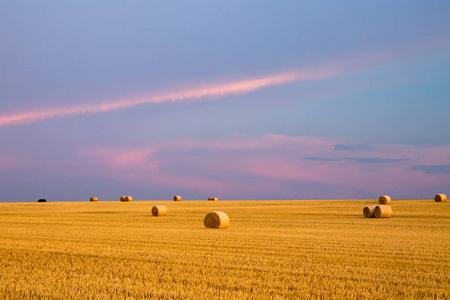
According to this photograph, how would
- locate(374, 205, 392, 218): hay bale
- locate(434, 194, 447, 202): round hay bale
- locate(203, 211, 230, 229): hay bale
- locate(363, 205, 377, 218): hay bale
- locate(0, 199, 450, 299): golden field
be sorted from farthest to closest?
locate(434, 194, 447, 202): round hay bale, locate(363, 205, 377, 218): hay bale, locate(374, 205, 392, 218): hay bale, locate(203, 211, 230, 229): hay bale, locate(0, 199, 450, 299): golden field

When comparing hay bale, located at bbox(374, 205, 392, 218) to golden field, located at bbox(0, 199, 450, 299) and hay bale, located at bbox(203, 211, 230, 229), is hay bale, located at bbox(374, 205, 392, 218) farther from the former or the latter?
golden field, located at bbox(0, 199, 450, 299)

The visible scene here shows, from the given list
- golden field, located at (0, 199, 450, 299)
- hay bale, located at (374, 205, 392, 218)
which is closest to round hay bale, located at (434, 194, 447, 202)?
hay bale, located at (374, 205, 392, 218)

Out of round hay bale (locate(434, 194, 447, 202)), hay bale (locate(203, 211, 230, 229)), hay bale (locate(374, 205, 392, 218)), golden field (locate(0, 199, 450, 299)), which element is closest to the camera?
golden field (locate(0, 199, 450, 299))

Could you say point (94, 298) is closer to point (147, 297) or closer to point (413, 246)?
point (147, 297)

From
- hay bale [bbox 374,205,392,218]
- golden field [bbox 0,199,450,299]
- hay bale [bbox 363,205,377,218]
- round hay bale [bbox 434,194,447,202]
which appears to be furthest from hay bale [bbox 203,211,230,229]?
round hay bale [bbox 434,194,447,202]

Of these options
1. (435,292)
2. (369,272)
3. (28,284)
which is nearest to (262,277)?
(369,272)

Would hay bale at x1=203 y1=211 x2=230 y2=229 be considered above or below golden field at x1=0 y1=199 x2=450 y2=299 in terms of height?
above

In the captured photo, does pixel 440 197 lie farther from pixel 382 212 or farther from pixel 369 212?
pixel 369 212

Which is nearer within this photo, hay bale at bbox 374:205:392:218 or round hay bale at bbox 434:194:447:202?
hay bale at bbox 374:205:392:218

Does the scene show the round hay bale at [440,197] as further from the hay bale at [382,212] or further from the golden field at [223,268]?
the golden field at [223,268]

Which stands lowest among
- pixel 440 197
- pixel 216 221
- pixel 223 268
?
pixel 223 268

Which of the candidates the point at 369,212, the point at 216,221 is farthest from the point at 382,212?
the point at 216,221

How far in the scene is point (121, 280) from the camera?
10.3 m

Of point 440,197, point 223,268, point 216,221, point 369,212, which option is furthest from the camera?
point 440,197
